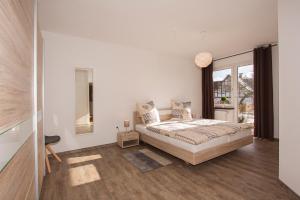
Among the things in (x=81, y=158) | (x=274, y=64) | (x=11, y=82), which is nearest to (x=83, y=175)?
(x=81, y=158)

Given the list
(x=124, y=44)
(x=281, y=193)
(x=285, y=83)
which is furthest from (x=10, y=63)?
(x=124, y=44)

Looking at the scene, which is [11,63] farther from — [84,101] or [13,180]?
[84,101]

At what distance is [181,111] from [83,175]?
2.99 m

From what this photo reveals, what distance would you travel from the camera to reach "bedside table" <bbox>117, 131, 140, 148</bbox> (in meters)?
3.65

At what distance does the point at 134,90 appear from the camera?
4277 millimetres

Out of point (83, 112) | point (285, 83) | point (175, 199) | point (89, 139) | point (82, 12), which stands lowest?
point (175, 199)

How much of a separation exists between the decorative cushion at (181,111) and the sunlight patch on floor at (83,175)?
2669mm

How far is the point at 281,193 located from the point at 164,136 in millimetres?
1821

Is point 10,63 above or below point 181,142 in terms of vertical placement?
above

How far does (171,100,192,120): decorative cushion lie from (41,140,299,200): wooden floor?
155 cm

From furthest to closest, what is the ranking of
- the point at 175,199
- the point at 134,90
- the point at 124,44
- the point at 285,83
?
the point at 134,90 < the point at 124,44 < the point at 285,83 < the point at 175,199

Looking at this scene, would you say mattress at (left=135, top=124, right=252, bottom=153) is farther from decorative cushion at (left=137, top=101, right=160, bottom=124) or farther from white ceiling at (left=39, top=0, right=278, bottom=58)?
white ceiling at (left=39, top=0, right=278, bottom=58)

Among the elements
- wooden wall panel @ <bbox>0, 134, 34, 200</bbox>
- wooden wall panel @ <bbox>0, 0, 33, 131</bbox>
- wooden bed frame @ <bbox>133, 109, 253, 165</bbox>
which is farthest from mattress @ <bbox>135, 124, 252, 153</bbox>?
wooden wall panel @ <bbox>0, 0, 33, 131</bbox>

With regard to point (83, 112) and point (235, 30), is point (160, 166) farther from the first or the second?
point (235, 30)
